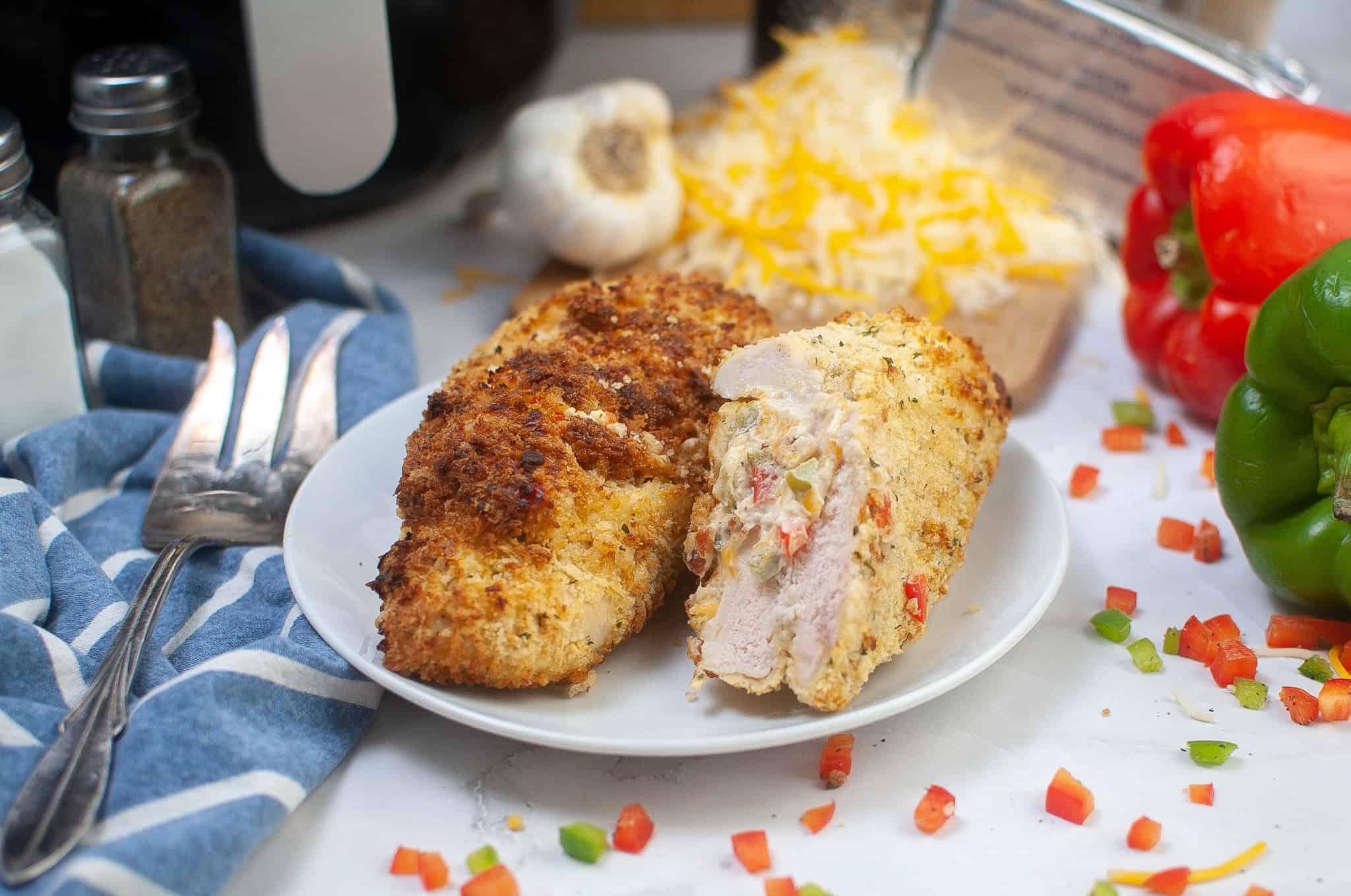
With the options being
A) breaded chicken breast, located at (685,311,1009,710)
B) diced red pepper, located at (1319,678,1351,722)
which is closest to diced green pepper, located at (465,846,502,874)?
breaded chicken breast, located at (685,311,1009,710)

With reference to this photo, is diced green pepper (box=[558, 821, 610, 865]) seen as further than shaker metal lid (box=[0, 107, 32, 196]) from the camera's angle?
No

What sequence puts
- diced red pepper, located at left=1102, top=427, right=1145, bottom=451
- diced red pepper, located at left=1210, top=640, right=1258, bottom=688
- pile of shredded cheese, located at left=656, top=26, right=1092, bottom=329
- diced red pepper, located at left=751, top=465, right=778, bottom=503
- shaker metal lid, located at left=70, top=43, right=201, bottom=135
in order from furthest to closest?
pile of shredded cheese, located at left=656, top=26, right=1092, bottom=329 < diced red pepper, located at left=1102, top=427, right=1145, bottom=451 < shaker metal lid, located at left=70, top=43, right=201, bottom=135 < diced red pepper, located at left=1210, top=640, right=1258, bottom=688 < diced red pepper, located at left=751, top=465, right=778, bottom=503

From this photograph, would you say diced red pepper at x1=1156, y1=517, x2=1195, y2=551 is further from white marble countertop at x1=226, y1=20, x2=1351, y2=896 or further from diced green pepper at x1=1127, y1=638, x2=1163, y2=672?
diced green pepper at x1=1127, y1=638, x2=1163, y2=672

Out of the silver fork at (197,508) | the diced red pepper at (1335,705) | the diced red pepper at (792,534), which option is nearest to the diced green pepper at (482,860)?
the silver fork at (197,508)

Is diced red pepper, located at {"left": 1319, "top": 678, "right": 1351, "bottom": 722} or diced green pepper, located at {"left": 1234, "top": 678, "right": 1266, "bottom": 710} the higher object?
diced red pepper, located at {"left": 1319, "top": 678, "right": 1351, "bottom": 722}

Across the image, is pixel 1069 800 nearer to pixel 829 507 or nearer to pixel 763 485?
pixel 829 507

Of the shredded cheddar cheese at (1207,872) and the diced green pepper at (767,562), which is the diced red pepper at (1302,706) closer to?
the shredded cheddar cheese at (1207,872)

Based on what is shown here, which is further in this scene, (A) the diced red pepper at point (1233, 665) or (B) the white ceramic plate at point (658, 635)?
(A) the diced red pepper at point (1233, 665)
